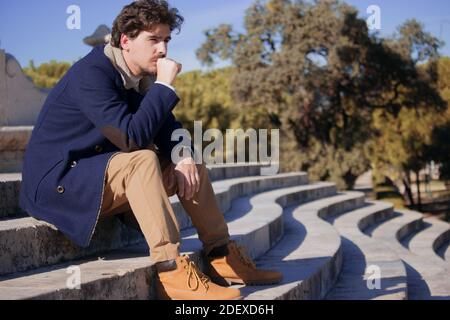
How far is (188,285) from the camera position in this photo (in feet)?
11.3

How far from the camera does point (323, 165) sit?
28.2 metres

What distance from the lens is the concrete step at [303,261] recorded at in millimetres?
4035

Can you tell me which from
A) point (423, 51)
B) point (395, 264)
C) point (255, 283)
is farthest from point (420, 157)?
point (255, 283)

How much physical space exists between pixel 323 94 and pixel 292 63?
6.68ft

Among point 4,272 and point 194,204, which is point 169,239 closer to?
point 194,204

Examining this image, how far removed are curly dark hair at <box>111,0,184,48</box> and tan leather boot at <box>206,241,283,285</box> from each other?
4.15 ft

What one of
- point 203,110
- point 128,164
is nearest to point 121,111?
point 128,164

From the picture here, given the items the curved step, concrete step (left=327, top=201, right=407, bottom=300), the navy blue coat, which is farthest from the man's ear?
the curved step

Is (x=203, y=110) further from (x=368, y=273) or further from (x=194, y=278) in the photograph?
(x=194, y=278)

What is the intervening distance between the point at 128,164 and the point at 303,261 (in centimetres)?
217

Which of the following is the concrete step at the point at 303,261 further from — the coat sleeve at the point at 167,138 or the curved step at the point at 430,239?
the curved step at the point at 430,239
